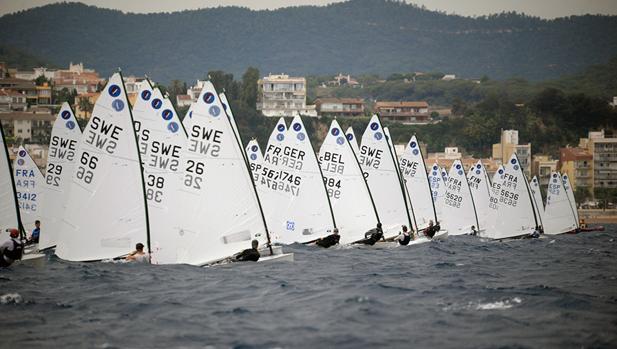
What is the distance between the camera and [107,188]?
28.0 meters

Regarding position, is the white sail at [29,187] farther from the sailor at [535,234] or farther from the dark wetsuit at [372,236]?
the sailor at [535,234]

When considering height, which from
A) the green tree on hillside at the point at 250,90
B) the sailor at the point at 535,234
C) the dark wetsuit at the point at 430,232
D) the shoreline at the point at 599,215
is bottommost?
the shoreline at the point at 599,215

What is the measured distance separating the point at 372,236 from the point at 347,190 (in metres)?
2.56

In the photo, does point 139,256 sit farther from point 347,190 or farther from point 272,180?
point 347,190

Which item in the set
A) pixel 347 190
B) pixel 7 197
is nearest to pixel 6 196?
pixel 7 197

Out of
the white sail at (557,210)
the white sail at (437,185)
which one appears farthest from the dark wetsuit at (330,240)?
the white sail at (557,210)

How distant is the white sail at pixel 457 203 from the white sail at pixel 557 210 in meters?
5.34

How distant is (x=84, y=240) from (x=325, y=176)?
49.4ft

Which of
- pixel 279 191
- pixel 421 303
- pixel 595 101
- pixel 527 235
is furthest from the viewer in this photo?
pixel 595 101

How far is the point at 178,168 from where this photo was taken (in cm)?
2955

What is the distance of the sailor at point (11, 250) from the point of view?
27391 mm

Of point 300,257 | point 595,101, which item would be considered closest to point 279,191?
Result: point 300,257

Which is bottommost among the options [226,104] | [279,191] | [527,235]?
[527,235]

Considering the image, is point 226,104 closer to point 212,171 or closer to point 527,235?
point 212,171
